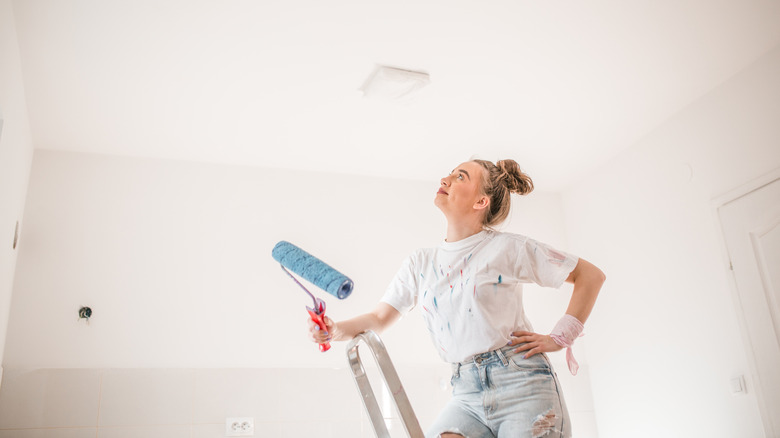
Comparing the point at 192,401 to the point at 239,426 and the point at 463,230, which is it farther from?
the point at 463,230

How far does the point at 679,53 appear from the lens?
2.85 metres

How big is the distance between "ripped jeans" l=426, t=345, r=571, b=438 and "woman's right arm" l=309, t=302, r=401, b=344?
306 millimetres

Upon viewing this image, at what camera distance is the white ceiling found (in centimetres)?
248

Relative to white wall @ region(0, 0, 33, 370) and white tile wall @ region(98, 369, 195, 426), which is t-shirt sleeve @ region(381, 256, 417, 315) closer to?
white wall @ region(0, 0, 33, 370)

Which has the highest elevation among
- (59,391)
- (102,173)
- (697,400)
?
(102,173)

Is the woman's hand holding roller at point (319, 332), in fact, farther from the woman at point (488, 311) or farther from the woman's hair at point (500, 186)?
the woman's hair at point (500, 186)

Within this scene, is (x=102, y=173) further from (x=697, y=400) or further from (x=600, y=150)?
(x=697, y=400)

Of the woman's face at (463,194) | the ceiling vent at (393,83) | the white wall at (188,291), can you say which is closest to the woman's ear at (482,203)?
the woman's face at (463,194)

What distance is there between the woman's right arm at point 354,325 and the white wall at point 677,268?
6.80 ft

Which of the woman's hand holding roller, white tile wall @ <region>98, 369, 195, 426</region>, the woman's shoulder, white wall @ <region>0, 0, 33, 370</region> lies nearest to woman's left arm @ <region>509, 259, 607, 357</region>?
the woman's shoulder

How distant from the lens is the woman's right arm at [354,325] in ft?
4.53

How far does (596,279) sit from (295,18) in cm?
162

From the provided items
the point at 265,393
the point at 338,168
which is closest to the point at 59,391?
the point at 265,393

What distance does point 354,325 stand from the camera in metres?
1.64
